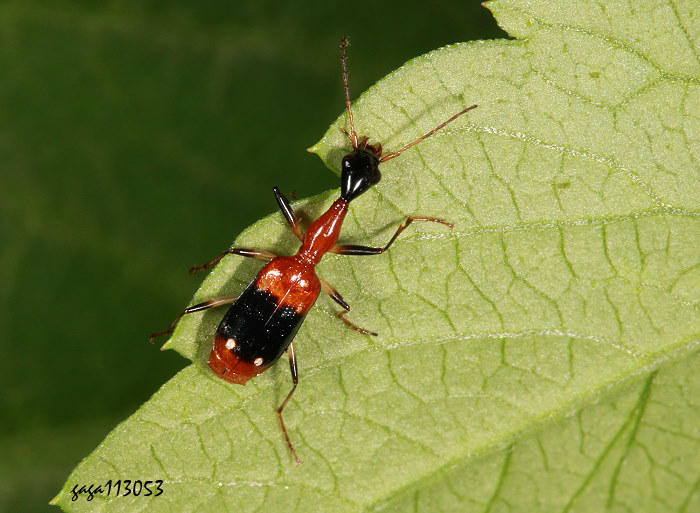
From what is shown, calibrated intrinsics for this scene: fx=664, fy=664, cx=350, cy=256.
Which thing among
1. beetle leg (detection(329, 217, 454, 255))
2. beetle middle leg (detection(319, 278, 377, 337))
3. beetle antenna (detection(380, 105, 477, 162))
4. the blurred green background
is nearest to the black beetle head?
beetle antenna (detection(380, 105, 477, 162))

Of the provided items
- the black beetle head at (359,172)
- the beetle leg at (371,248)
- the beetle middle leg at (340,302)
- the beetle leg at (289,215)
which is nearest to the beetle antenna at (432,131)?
the black beetle head at (359,172)

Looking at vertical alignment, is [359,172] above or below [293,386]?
above

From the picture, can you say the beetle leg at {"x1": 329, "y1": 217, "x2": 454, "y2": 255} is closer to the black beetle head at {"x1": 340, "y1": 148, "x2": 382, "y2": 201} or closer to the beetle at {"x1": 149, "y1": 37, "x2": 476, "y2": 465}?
the beetle at {"x1": 149, "y1": 37, "x2": 476, "y2": 465}

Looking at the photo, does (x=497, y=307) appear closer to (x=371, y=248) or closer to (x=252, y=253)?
(x=371, y=248)

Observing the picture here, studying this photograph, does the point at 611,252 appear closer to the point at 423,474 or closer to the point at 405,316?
the point at 405,316

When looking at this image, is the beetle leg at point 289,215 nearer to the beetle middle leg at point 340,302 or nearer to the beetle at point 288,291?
the beetle at point 288,291

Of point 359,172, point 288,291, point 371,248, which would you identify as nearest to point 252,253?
point 288,291
